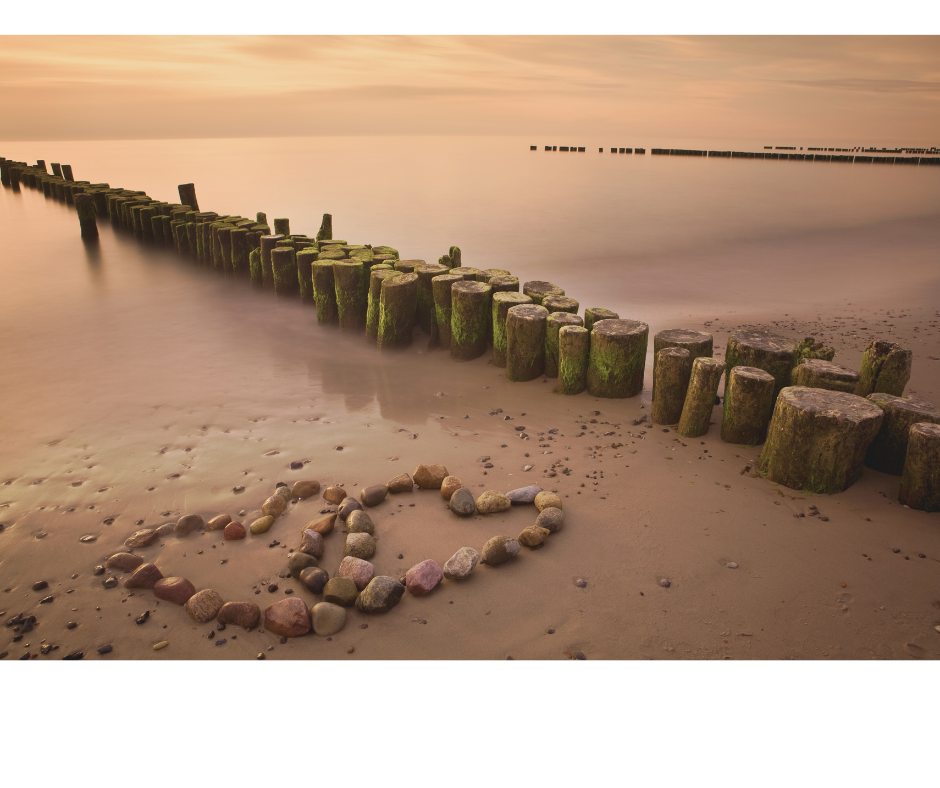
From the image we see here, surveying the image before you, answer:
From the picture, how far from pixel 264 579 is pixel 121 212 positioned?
17.5 metres

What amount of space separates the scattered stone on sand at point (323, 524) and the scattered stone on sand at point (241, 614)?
67 cm

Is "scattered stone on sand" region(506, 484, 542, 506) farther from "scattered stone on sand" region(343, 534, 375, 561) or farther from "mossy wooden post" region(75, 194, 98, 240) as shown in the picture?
"mossy wooden post" region(75, 194, 98, 240)

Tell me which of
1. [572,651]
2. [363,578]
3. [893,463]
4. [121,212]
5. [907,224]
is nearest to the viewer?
[572,651]

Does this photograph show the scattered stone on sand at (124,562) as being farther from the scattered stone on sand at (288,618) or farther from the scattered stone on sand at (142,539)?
the scattered stone on sand at (288,618)

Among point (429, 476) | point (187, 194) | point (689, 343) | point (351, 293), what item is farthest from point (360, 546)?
point (187, 194)

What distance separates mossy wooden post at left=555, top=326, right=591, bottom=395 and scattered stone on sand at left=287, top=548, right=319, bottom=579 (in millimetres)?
3074

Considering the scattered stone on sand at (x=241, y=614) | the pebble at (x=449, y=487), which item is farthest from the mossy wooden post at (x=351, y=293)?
the scattered stone on sand at (x=241, y=614)

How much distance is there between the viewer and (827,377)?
412cm

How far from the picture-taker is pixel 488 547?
128 inches

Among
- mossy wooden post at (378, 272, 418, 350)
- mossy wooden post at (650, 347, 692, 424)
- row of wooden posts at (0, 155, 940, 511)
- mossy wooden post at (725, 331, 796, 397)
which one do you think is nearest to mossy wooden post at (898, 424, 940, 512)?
row of wooden posts at (0, 155, 940, 511)

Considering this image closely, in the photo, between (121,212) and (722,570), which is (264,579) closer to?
(722,570)

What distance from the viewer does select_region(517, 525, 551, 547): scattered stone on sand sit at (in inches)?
133

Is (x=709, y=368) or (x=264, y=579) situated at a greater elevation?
(x=709, y=368)

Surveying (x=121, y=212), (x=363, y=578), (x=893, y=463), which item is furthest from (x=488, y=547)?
(x=121, y=212)
